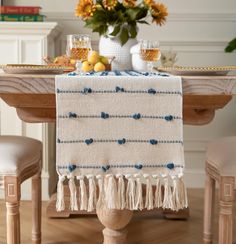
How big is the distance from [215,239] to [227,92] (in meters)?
1.14

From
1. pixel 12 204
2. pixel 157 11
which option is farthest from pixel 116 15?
pixel 12 204

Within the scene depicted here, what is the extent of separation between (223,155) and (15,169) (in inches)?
29.8

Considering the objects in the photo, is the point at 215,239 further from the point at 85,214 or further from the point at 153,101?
the point at 153,101

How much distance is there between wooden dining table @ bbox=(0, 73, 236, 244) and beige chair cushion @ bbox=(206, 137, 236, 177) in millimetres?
125

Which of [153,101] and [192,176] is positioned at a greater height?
[153,101]

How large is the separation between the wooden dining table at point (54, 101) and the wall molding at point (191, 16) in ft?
4.41

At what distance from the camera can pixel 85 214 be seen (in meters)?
2.74

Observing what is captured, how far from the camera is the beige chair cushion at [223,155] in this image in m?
1.77

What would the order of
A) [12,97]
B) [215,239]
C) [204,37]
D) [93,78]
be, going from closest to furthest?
1. [93,78]
2. [12,97]
3. [215,239]
4. [204,37]

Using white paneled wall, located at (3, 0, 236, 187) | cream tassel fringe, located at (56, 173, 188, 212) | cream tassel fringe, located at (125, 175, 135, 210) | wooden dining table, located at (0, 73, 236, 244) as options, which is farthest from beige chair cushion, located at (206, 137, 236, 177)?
white paneled wall, located at (3, 0, 236, 187)

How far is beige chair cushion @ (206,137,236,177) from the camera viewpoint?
1772mm

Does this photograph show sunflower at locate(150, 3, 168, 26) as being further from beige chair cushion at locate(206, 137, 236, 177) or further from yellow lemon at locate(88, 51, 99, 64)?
beige chair cushion at locate(206, 137, 236, 177)

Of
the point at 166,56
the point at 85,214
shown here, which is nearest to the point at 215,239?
the point at 85,214

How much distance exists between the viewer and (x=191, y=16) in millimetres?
3268
